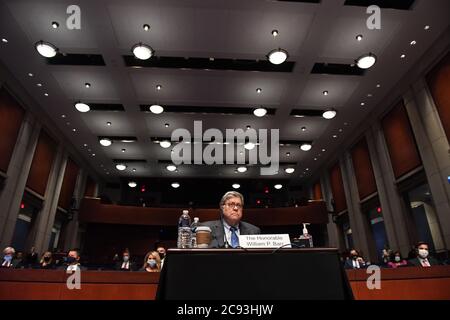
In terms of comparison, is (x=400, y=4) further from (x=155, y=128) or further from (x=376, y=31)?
(x=155, y=128)

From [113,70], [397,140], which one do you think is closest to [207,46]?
[113,70]

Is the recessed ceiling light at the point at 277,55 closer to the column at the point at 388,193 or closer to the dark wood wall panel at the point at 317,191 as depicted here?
the column at the point at 388,193

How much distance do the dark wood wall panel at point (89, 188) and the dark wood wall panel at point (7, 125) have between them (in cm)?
678

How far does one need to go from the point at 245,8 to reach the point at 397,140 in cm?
673

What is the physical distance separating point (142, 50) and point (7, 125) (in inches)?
194

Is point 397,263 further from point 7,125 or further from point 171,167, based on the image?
point 171,167

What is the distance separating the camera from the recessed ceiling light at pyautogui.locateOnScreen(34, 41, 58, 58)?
7.45m

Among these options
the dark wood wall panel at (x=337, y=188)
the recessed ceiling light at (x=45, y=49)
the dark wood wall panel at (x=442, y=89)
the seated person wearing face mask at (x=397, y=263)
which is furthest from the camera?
the dark wood wall panel at (x=337, y=188)

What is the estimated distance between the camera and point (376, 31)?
24.5 ft

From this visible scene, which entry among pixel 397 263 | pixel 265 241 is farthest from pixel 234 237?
pixel 397 263

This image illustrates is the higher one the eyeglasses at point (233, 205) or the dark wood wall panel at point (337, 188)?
the dark wood wall panel at point (337, 188)

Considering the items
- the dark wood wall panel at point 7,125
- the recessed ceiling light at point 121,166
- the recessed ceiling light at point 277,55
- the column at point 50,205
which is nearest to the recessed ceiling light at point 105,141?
the column at point 50,205

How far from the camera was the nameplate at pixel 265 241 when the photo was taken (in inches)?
74.3
